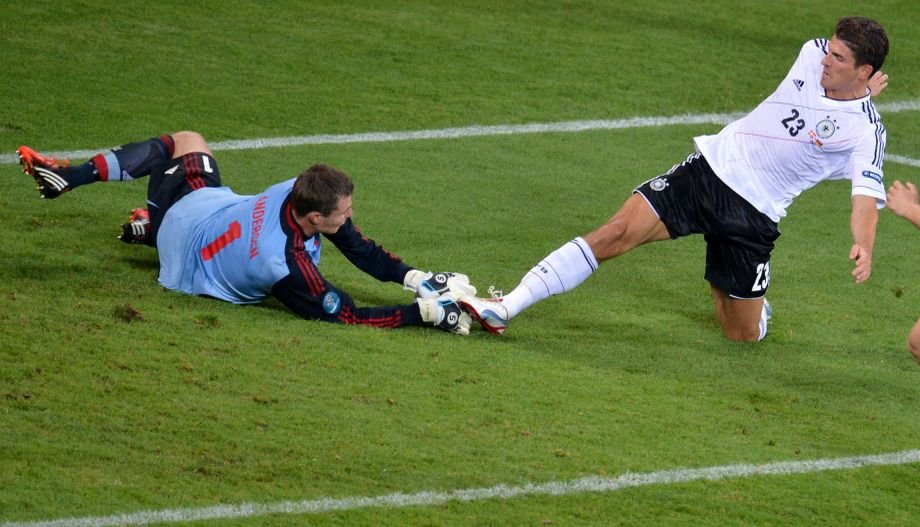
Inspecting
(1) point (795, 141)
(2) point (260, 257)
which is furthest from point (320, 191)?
(1) point (795, 141)

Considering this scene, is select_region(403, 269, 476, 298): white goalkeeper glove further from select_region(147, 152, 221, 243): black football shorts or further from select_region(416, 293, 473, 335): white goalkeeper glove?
select_region(147, 152, 221, 243): black football shorts

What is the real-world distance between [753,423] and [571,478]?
1017mm

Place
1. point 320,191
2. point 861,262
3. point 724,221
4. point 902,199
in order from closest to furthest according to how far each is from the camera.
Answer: point 902,199
point 861,262
point 320,191
point 724,221

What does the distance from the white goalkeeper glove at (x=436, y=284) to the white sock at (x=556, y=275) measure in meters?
0.21

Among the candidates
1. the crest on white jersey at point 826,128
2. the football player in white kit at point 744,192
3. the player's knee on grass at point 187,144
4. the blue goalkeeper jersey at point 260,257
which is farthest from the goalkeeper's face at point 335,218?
the crest on white jersey at point 826,128

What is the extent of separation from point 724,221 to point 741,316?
468 mm

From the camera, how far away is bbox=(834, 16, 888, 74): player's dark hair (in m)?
6.22

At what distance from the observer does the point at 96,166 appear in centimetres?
684

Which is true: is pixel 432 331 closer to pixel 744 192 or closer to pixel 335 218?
pixel 335 218

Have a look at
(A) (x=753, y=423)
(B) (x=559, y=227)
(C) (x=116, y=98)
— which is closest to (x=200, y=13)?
(C) (x=116, y=98)

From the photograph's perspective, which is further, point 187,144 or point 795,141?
point 187,144

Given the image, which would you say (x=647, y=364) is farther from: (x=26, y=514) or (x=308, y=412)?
(x=26, y=514)

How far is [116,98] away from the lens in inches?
373

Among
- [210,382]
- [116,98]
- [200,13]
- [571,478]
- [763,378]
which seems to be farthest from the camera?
[200,13]
